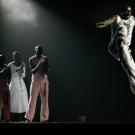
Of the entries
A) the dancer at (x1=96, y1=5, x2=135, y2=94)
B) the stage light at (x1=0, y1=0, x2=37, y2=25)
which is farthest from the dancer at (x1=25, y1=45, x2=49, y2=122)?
the stage light at (x1=0, y1=0, x2=37, y2=25)

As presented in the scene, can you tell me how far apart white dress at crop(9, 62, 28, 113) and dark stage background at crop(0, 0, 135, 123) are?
1303 mm

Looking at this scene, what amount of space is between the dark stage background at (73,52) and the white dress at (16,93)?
1303 mm

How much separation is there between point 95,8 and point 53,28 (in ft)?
3.50

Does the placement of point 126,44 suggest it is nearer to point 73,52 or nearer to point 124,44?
point 124,44

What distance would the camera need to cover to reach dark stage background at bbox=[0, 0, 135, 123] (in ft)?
31.9

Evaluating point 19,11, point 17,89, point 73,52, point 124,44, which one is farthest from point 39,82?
point 19,11

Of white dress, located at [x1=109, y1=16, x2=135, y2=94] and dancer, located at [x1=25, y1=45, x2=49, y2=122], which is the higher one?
white dress, located at [x1=109, y1=16, x2=135, y2=94]

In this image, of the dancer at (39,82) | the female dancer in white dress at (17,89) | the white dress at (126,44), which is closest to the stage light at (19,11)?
the female dancer in white dress at (17,89)

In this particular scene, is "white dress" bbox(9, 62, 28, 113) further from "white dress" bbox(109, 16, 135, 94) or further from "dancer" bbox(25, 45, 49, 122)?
"white dress" bbox(109, 16, 135, 94)

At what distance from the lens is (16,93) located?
322 inches

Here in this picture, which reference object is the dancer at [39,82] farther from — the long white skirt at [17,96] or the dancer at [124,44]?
the dancer at [124,44]

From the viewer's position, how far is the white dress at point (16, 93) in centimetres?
815

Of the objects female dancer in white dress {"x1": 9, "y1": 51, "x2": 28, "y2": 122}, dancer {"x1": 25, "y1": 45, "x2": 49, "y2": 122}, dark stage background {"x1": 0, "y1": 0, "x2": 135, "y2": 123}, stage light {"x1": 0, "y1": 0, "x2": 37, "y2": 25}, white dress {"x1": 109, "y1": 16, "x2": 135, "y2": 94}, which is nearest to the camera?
dancer {"x1": 25, "y1": 45, "x2": 49, "y2": 122}

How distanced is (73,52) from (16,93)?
224 cm
